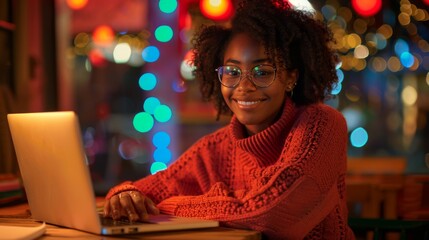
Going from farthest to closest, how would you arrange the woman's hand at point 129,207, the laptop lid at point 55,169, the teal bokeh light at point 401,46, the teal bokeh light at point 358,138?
the teal bokeh light at point 358,138
the teal bokeh light at point 401,46
the woman's hand at point 129,207
the laptop lid at point 55,169

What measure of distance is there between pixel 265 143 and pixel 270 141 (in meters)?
0.02

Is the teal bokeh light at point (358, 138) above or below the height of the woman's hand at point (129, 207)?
below

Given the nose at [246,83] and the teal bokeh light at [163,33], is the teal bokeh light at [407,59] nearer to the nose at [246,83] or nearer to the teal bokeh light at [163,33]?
the teal bokeh light at [163,33]

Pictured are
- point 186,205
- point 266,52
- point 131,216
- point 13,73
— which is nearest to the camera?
point 131,216

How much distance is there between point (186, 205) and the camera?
6.32 ft

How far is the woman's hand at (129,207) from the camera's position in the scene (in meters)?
1.85

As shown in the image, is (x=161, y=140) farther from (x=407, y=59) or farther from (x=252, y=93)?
(x=252, y=93)

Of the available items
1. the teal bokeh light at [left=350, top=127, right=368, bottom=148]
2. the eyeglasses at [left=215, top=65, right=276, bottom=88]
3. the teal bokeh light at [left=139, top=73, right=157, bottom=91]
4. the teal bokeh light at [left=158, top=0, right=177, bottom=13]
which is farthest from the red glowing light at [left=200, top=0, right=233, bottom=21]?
the eyeglasses at [left=215, top=65, right=276, bottom=88]

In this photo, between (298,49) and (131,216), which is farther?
(298,49)

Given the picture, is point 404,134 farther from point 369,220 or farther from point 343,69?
point 369,220

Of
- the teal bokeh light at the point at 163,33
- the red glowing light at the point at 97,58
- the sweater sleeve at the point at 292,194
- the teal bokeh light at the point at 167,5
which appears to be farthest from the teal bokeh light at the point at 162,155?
the sweater sleeve at the point at 292,194

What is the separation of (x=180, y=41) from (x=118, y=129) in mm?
1372

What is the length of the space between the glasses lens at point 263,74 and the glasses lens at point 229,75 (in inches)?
2.0

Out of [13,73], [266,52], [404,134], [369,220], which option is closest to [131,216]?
[266,52]
